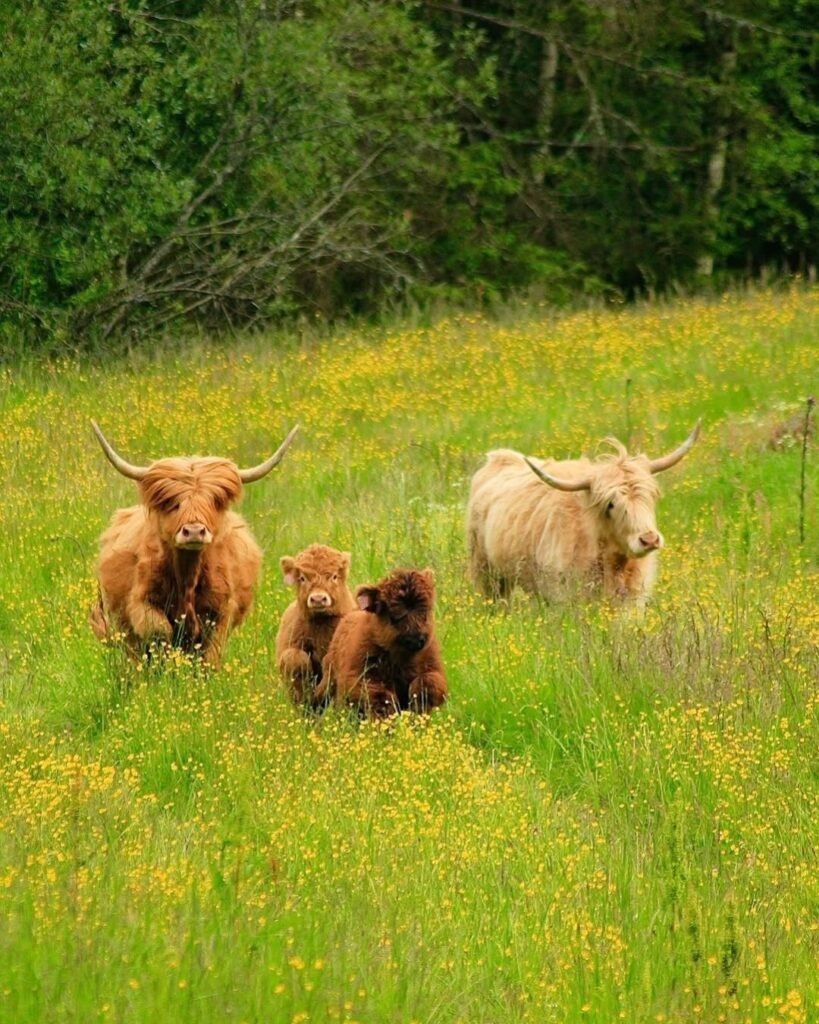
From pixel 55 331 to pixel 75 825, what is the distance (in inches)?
504

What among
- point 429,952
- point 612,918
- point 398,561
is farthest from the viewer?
point 398,561

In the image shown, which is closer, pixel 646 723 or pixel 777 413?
pixel 646 723

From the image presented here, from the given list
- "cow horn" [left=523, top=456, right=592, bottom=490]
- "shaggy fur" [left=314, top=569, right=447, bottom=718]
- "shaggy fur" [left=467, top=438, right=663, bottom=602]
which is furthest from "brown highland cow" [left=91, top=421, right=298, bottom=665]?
"shaggy fur" [left=467, top=438, right=663, bottom=602]

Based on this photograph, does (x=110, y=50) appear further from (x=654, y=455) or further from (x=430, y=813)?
(x=430, y=813)

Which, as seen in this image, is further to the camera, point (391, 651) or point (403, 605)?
point (391, 651)

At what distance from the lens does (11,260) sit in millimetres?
19062

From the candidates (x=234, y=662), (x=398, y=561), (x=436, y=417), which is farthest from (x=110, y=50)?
(x=234, y=662)

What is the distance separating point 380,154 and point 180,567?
51.8 ft

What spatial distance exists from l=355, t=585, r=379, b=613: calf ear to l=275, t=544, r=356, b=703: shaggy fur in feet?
1.61

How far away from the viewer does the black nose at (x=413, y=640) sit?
823cm

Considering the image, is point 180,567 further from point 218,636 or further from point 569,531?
point 569,531

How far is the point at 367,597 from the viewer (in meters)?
8.27

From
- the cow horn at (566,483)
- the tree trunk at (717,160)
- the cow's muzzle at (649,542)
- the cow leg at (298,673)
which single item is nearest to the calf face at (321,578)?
the cow leg at (298,673)

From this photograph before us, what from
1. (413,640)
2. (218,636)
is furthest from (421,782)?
(218,636)
